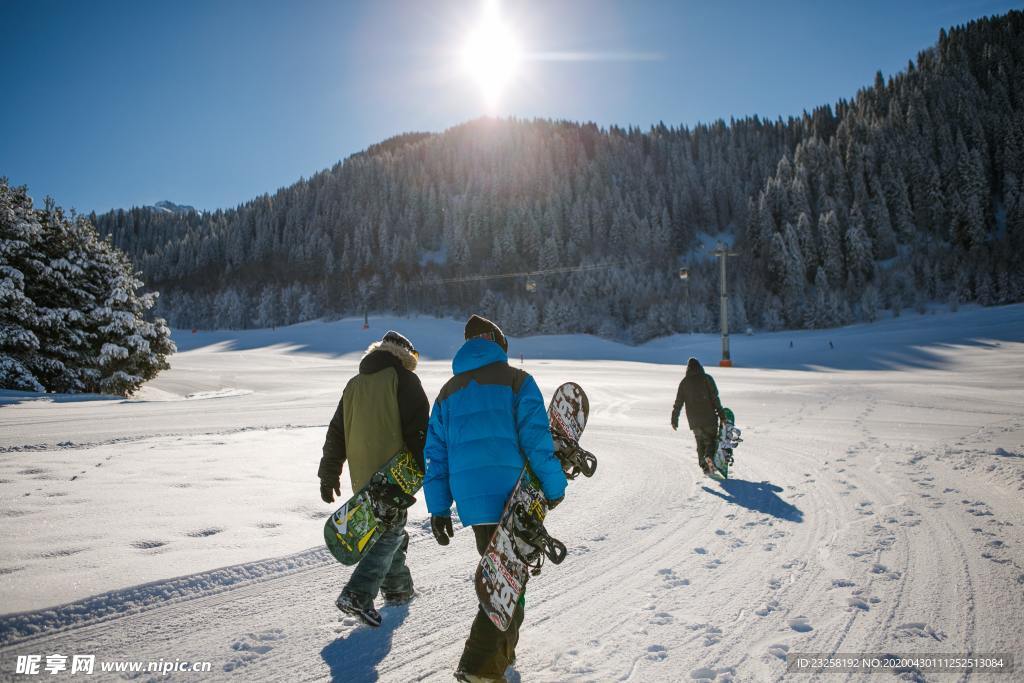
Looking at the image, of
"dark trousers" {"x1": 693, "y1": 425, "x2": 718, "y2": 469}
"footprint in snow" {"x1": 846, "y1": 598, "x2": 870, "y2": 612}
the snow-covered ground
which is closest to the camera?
the snow-covered ground

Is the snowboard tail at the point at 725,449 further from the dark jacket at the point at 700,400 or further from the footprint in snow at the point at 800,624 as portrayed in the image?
the footprint in snow at the point at 800,624

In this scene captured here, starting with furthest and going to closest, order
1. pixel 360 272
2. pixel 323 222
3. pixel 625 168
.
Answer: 1. pixel 625 168
2. pixel 323 222
3. pixel 360 272

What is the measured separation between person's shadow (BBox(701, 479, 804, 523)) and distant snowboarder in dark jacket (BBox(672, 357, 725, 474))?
62 cm

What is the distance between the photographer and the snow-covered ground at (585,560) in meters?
2.99

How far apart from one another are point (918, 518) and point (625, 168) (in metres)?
120

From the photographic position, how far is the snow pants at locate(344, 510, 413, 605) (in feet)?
10.7

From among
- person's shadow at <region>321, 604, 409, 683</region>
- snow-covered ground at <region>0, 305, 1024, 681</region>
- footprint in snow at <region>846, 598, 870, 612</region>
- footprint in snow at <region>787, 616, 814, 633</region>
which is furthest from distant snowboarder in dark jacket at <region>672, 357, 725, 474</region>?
person's shadow at <region>321, 604, 409, 683</region>

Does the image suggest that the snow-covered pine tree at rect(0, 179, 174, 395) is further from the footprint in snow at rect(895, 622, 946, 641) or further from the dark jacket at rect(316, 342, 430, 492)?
the footprint in snow at rect(895, 622, 946, 641)

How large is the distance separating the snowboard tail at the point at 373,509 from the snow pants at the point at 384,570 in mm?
62

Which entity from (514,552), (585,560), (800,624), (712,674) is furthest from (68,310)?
(800,624)

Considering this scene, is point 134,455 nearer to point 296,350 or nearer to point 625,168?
point 296,350

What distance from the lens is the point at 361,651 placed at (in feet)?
9.84

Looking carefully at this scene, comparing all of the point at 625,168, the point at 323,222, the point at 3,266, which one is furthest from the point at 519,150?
the point at 3,266

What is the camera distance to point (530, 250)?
94.8m
